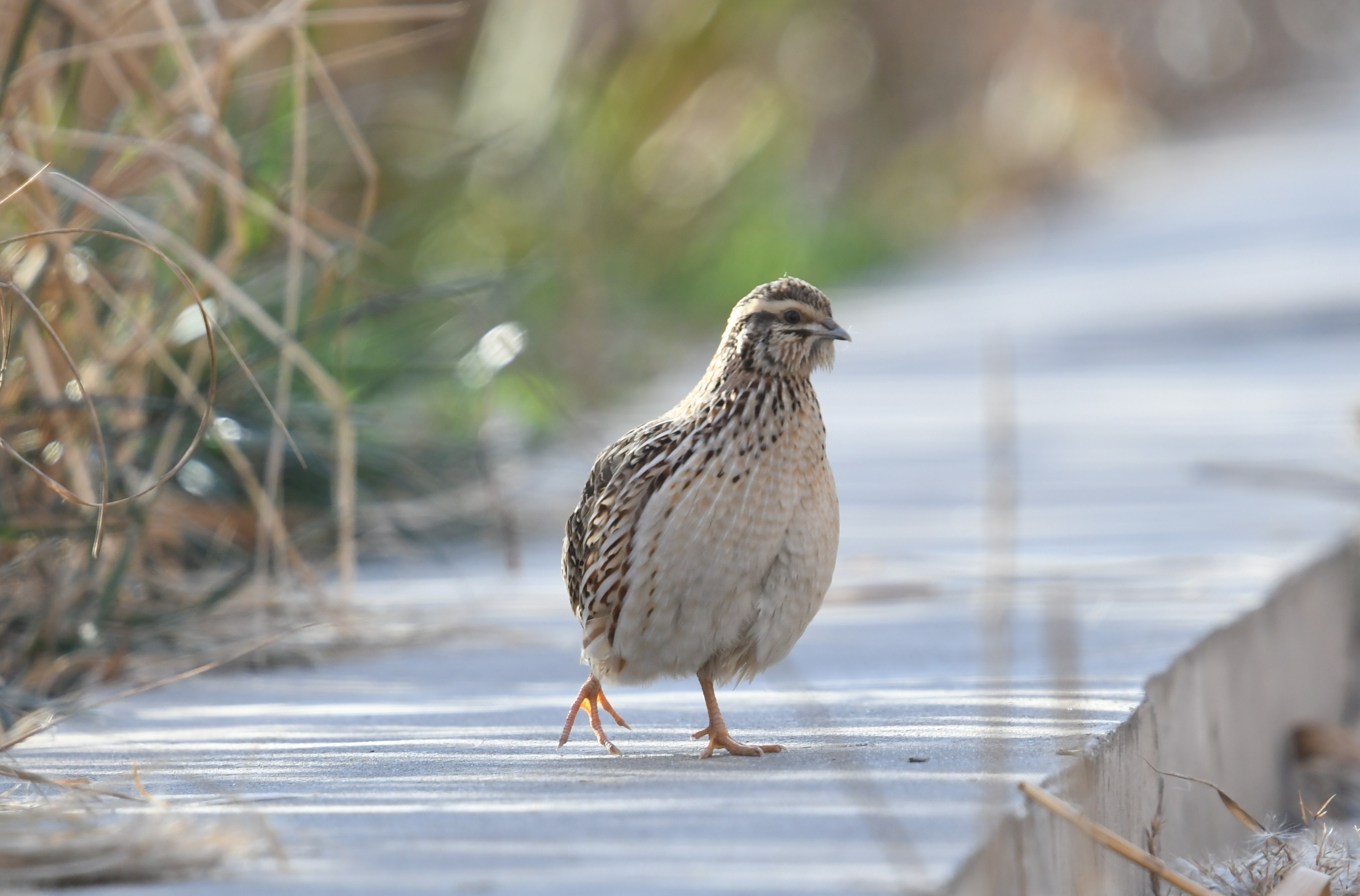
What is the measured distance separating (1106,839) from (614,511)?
3.43ft

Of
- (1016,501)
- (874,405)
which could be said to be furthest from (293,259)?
(874,405)

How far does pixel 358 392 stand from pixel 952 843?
134 inches

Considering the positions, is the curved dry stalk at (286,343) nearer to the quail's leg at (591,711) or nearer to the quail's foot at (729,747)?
the quail's leg at (591,711)

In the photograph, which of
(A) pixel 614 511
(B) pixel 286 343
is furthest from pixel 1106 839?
(B) pixel 286 343

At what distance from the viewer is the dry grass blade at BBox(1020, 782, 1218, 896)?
2.37 meters

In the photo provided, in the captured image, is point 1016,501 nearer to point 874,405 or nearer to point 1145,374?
point 874,405

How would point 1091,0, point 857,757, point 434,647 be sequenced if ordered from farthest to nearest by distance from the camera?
point 1091,0, point 434,647, point 857,757

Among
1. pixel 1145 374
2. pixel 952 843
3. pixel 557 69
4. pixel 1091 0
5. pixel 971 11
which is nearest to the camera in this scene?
pixel 952 843

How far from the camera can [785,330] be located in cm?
305

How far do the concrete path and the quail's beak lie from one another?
0.72 metres

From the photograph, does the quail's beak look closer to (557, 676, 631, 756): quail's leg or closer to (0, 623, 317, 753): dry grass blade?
(557, 676, 631, 756): quail's leg

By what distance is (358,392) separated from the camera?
531 centimetres

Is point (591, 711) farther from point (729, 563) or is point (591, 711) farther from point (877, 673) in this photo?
point (877, 673)

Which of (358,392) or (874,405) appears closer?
(358,392)
